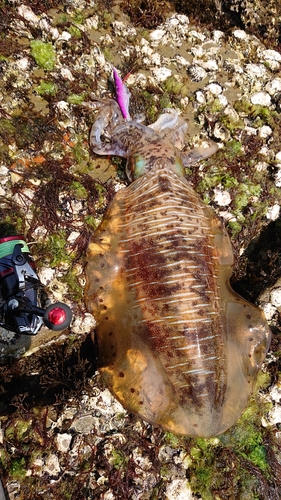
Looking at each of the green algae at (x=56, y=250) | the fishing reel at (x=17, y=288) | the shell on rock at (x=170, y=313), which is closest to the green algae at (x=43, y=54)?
the shell on rock at (x=170, y=313)

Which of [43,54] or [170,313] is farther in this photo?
[43,54]

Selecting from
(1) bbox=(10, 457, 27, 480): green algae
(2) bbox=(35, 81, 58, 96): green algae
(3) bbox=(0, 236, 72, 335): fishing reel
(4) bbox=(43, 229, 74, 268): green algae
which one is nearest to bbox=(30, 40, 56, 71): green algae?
(2) bbox=(35, 81, 58, 96): green algae

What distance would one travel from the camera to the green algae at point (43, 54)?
18.2ft

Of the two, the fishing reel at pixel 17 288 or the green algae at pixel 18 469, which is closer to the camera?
the fishing reel at pixel 17 288

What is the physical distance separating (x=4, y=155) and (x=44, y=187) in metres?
0.68

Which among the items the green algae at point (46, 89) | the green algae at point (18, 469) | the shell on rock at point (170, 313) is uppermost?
the green algae at point (46, 89)

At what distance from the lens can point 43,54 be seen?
18.3ft

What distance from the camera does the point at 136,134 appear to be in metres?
5.44

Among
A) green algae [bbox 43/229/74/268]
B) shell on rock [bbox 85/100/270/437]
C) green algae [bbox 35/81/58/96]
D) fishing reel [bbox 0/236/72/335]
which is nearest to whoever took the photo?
fishing reel [bbox 0/236/72/335]

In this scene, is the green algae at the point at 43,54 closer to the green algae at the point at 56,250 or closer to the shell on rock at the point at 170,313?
the shell on rock at the point at 170,313

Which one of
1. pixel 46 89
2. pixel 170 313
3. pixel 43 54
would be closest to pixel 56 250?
pixel 170 313

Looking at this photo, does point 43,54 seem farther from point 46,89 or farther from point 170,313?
point 170,313

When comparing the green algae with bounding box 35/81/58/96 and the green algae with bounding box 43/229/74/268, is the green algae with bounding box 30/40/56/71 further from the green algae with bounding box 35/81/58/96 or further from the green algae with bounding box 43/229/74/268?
the green algae with bounding box 43/229/74/268

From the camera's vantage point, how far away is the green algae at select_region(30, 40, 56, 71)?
5551 millimetres
